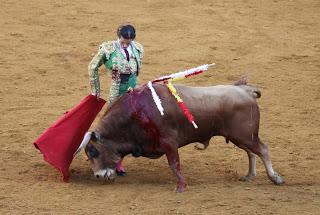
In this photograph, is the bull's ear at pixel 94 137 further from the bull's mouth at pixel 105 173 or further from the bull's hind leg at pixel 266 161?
the bull's hind leg at pixel 266 161

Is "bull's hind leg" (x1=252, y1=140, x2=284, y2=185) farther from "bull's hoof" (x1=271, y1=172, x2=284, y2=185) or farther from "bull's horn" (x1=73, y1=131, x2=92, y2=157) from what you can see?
"bull's horn" (x1=73, y1=131, x2=92, y2=157)

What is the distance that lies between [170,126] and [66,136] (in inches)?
48.0

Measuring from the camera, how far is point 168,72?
12570mm

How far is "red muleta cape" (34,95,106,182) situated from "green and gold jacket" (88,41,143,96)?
0.30 meters

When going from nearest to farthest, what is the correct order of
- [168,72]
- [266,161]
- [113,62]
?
[113,62] < [266,161] < [168,72]

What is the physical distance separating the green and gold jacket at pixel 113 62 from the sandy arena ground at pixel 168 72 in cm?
109

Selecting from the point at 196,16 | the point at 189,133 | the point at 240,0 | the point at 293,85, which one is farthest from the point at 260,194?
the point at 240,0

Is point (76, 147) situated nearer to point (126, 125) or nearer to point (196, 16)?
point (126, 125)

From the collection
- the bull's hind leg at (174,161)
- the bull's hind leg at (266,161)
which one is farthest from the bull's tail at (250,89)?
the bull's hind leg at (174,161)

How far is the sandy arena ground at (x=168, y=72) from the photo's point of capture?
7664mm

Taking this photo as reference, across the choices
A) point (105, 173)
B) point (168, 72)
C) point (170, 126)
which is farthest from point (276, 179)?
point (168, 72)

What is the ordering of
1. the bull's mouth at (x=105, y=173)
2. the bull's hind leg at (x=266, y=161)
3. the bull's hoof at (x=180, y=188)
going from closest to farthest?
the bull's hoof at (x=180, y=188) < the bull's mouth at (x=105, y=173) < the bull's hind leg at (x=266, y=161)

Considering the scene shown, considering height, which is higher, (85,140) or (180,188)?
(85,140)

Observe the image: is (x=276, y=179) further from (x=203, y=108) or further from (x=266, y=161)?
(x=203, y=108)
